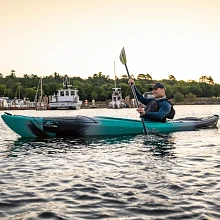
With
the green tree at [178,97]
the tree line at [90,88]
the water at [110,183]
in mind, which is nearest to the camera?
the water at [110,183]

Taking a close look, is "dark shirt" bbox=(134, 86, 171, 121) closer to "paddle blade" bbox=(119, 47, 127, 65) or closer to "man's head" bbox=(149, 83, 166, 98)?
"man's head" bbox=(149, 83, 166, 98)

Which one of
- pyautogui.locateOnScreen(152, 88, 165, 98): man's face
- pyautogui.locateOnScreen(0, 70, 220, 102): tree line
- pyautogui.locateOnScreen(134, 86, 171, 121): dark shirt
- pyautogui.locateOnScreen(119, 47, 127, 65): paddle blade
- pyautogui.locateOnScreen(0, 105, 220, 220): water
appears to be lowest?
pyautogui.locateOnScreen(0, 105, 220, 220): water

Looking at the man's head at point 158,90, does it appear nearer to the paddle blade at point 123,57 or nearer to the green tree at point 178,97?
the paddle blade at point 123,57

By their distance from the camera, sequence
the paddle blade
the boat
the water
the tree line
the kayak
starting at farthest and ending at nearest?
the tree line, the boat, the paddle blade, the kayak, the water

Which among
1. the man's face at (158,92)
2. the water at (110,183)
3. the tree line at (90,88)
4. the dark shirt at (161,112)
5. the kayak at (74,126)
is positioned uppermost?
the tree line at (90,88)

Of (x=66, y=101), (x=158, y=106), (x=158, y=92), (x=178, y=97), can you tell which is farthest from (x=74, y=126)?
(x=178, y=97)

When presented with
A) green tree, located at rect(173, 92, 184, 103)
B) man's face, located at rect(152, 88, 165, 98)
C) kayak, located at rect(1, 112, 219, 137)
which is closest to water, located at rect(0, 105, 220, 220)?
kayak, located at rect(1, 112, 219, 137)

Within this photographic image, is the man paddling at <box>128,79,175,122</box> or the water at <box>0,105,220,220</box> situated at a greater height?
the man paddling at <box>128,79,175,122</box>

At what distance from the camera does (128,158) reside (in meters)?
7.91

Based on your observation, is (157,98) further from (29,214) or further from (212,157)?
(29,214)

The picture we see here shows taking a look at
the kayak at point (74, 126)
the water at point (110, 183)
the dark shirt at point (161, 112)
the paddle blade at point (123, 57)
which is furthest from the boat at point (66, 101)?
the water at point (110, 183)

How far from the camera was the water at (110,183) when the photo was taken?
423cm

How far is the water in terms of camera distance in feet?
13.9

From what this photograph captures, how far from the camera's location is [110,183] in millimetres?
5559
